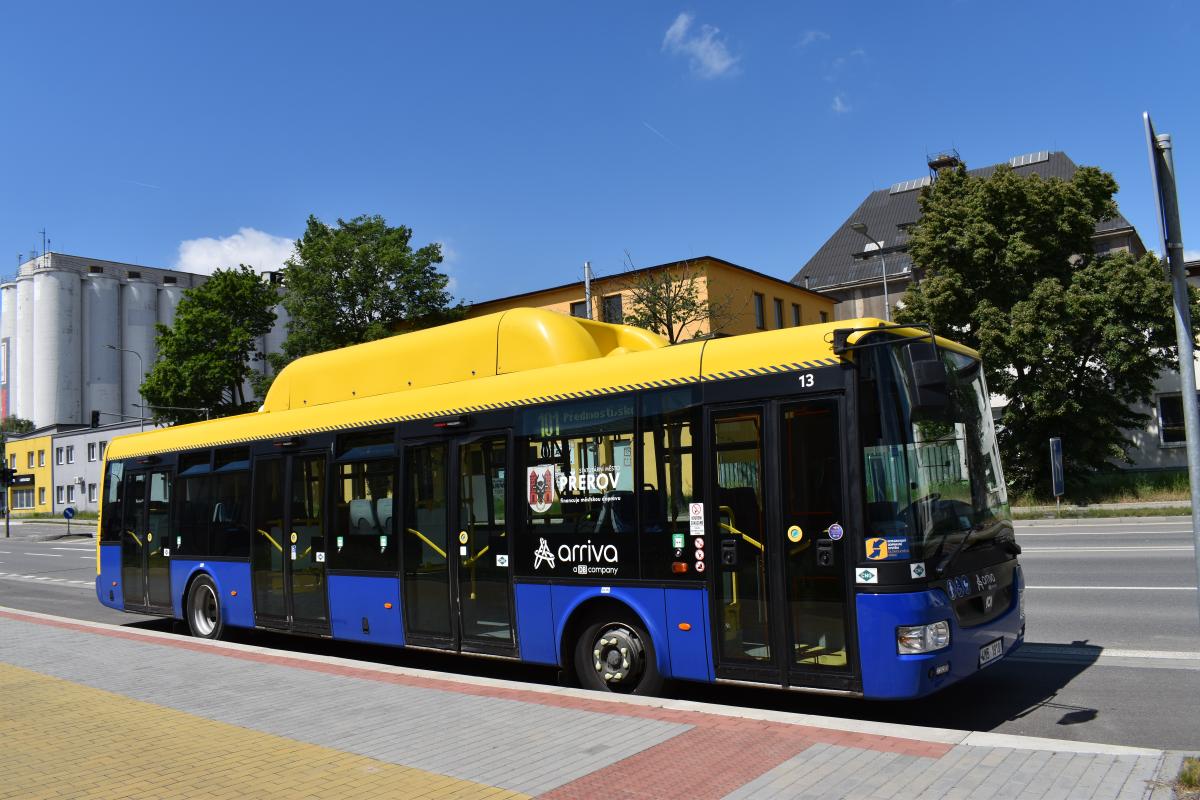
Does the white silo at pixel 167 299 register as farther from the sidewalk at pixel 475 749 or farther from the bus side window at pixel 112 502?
the sidewalk at pixel 475 749

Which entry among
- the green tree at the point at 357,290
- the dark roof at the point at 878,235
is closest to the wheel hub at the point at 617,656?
the green tree at the point at 357,290

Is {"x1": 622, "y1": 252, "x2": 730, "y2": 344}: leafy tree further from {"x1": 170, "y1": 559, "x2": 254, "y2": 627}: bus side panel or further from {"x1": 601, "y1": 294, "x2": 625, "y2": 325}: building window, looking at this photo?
{"x1": 170, "y1": 559, "x2": 254, "y2": 627}: bus side panel

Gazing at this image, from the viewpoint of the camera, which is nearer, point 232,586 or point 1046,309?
point 232,586

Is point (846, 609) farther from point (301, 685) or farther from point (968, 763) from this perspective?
point (301, 685)

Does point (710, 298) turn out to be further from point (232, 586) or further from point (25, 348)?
point (25, 348)

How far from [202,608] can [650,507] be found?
820 centimetres

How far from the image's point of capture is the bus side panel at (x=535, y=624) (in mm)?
8195

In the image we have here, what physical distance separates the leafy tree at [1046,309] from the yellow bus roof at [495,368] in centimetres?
2485

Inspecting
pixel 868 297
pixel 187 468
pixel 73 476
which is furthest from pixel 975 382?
pixel 73 476

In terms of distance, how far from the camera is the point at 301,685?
8391mm

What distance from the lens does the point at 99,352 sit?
105250 millimetres

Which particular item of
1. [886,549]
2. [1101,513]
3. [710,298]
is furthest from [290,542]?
[710,298]

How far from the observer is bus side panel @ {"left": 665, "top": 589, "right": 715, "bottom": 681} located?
7.10 meters

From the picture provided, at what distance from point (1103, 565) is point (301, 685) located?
40.5ft
